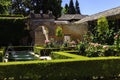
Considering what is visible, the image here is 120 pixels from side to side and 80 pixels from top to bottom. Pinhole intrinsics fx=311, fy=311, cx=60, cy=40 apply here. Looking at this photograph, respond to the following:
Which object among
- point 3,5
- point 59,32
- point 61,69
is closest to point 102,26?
point 59,32

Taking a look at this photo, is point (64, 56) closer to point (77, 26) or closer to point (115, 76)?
point (115, 76)

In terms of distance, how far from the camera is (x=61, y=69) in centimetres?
1302

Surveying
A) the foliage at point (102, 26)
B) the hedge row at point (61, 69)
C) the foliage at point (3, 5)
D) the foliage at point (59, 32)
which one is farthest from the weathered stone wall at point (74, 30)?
the hedge row at point (61, 69)

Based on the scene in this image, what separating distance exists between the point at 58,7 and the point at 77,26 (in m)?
21.3

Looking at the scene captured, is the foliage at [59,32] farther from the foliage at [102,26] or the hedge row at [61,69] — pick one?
the hedge row at [61,69]

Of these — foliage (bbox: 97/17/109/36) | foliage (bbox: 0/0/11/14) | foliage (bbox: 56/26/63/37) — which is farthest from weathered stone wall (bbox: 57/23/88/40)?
foliage (bbox: 0/0/11/14)

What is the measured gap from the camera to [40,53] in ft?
97.8

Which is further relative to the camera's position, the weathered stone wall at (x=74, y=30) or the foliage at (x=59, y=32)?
the weathered stone wall at (x=74, y=30)

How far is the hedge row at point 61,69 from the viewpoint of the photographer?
1248 centimetres

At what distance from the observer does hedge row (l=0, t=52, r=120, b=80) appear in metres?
12.5

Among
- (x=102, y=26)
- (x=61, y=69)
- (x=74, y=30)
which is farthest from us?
(x=74, y=30)

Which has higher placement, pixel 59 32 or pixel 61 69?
pixel 59 32

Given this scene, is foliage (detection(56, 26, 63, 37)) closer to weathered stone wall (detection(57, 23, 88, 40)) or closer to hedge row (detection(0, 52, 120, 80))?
weathered stone wall (detection(57, 23, 88, 40))

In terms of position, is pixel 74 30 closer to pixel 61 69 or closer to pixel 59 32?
pixel 59 32
